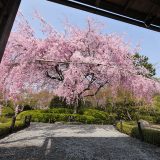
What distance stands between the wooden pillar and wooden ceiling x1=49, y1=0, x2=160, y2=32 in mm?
808

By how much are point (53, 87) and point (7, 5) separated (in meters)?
24.6

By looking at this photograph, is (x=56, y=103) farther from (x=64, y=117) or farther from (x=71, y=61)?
(x=71, y=61)

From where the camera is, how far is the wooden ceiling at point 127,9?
15.1ft

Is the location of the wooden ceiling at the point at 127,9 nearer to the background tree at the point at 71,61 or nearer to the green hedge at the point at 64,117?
the background tree at the point at 71,61

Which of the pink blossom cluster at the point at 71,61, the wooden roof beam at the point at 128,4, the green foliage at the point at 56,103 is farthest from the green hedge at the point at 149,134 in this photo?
the green foliage at the point at 56,103

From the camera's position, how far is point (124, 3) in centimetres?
473

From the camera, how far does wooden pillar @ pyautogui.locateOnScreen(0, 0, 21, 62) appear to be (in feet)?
12.6

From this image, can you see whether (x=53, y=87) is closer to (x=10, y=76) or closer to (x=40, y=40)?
(x=40, y=40)

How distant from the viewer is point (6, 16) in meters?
3.99

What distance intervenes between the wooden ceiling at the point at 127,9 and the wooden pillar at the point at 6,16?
2.65 feet

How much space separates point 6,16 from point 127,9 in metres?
2.22

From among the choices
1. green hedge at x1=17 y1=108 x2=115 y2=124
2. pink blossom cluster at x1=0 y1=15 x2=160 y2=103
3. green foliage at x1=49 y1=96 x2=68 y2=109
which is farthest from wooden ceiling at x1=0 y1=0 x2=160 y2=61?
green foliage at x1=49 y1=96 x2=68 y2=109

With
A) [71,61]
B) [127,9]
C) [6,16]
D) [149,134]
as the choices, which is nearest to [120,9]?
[127,9]

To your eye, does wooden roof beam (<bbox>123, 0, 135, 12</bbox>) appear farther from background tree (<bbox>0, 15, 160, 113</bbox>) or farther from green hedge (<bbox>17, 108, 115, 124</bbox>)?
green hedge (<bbox>17, 108, 115, 124</bbox>)
